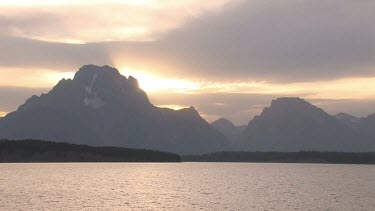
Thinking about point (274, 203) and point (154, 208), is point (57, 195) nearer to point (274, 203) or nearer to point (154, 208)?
point (154, 208)

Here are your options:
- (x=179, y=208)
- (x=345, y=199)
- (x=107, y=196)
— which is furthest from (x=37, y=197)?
(x=345, y=199)

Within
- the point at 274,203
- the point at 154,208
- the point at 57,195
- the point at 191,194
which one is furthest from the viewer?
the point at 191,194

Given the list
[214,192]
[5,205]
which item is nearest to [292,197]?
[214,192]

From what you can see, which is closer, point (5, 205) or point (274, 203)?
point (5, 205)

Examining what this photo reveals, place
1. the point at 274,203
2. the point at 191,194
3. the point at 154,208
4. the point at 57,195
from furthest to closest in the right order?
1. the point at 191,194
2. the point at 57,195
3. the point at 274,203
4. the point at 154,208

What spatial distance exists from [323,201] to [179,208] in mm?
39052

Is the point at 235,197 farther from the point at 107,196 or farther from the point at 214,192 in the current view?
the point at 107,196

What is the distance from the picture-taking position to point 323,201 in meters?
133

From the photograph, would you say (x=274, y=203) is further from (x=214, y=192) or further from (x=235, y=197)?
(x=214, y=192)

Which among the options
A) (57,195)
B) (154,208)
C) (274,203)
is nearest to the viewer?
(154,208)

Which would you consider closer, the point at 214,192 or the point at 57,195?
the point at 57,195

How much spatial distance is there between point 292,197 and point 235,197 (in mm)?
15039

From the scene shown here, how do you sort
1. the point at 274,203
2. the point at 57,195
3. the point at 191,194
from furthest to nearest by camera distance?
the point at 191,194
the point at 57,195
the point at 274,203

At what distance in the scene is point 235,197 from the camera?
467 ft
